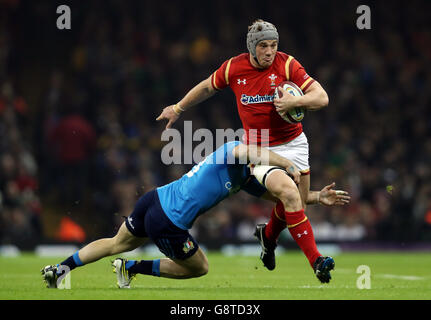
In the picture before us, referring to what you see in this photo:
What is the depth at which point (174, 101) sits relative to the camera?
63.3 ft

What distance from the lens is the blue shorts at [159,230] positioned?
8.16 m

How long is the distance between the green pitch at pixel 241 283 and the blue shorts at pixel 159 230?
43 cm

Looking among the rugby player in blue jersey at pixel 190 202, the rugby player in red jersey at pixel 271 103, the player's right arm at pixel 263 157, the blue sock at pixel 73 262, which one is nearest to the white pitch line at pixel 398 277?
the rugby player in red jersey at pixel 271 103

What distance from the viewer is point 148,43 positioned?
66.3 ft

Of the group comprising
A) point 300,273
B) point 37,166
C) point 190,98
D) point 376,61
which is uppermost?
point 376,61

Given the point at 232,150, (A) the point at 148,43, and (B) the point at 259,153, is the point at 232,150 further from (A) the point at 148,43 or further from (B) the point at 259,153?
(A) the point at 148,43

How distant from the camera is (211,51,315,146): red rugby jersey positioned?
877 cm

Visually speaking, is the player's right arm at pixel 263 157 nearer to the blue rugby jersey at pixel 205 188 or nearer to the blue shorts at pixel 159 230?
the blue rugby jersey at pixel 205 188

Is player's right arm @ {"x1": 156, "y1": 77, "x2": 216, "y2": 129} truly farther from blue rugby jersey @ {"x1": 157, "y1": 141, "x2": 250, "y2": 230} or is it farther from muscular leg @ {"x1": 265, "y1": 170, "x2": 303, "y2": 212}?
muscular leg @ {"x1": 265, "y1": 170, "x2": 303, "y2": 212}

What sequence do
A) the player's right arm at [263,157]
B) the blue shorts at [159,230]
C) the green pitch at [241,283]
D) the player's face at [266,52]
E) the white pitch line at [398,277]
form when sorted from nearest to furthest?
the green pitch at [241,283], the player's right arm at [263,157], the blue shorts at [159,230], the player's face at [266,52], the white pitch line at [398,277]

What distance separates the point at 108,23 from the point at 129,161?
4.03 meters

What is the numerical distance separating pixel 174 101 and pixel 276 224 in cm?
1041
